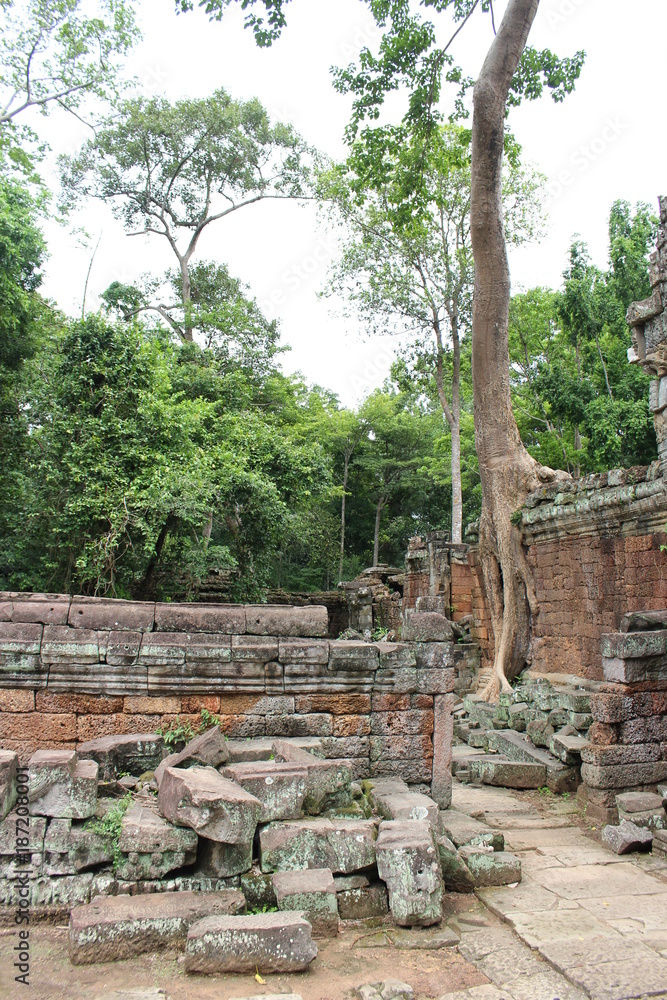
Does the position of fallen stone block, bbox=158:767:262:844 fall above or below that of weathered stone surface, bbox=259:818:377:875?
A: above

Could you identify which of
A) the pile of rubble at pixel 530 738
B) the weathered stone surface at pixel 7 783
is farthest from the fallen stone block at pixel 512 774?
the weathered stone surface at pixel 7 783

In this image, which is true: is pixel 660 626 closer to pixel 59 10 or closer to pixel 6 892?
pixel 6 892

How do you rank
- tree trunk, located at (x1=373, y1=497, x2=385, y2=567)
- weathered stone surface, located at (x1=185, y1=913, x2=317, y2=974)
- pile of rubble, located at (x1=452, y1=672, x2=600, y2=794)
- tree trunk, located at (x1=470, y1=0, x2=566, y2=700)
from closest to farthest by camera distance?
weathered stone surface, located at (x1=185, y1=913, x2=317, y2=974) → pile of rubble, located at (x1=452, y1=672, x2=600, y2=794) → tree trunk, located at (x1=470, y1=0, x2=566, y2=700) → tree trunk, located at (x1=373, y1=497, x2=385, y2=567)

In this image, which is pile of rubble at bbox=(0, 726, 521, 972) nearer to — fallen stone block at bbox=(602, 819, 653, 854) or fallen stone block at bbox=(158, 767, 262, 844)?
fallen stone block at bbox=(158, 767, 262, 844)

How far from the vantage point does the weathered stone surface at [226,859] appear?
3.49 m

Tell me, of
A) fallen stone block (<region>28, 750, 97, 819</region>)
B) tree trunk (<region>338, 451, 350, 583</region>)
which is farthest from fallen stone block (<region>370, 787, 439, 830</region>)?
tree trunk (<region>338, 451, 350, 583</region>)

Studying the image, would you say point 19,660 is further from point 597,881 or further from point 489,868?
point 597,881

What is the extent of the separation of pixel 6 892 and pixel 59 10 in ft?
66.1

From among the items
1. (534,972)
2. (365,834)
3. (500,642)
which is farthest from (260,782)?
(500,642)

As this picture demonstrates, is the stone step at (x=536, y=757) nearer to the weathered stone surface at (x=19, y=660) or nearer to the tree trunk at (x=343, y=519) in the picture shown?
the weathered stone surface at (x=19, y=660)

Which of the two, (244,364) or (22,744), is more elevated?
(244,364)

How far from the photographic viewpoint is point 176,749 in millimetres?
4512

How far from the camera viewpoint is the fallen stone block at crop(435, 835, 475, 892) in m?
3.98

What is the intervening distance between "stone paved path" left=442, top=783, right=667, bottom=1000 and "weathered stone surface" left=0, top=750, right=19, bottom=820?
2331mm
